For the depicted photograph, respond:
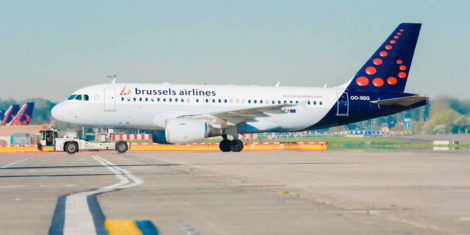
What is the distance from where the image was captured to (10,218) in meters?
9.99

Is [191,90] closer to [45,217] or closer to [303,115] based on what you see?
[303,115]

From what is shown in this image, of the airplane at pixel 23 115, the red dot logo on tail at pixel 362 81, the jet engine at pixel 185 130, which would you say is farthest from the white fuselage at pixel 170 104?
the airplane at pixel 23 115

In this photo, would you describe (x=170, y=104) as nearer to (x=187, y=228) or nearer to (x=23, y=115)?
(x=187, y=228)

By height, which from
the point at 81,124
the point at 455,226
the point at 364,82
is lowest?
the point at 455,226

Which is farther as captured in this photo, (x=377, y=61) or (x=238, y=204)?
(x=377, y=61)

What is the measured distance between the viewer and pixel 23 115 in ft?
447

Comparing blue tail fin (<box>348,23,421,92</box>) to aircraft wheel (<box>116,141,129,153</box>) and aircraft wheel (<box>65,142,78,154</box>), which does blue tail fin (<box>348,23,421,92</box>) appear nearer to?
aircraft wheel (<box>116,141,129,153</box>)

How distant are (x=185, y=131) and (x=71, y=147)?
10360mm

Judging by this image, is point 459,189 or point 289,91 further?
point 289,91

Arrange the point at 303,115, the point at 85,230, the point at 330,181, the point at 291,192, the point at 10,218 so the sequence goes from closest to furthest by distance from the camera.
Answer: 1. the point at 85,230
2. the point at 10,218
3. the point at 291,192
4. the point at 330,181
5. the point at 303,115

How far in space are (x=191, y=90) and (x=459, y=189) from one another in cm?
2954

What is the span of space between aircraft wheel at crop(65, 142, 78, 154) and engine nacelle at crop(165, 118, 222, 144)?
29.2 ft

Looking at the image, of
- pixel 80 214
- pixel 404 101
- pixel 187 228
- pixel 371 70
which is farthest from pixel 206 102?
pixel 187 228

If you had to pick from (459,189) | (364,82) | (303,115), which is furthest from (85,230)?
(364,82)
